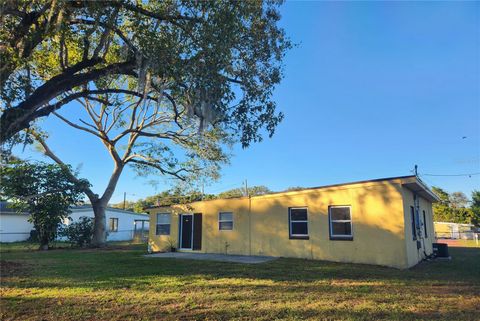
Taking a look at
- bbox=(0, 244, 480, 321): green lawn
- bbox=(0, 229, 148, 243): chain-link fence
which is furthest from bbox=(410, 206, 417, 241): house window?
bbox=(0, 229, 148, 243): chain-link fence

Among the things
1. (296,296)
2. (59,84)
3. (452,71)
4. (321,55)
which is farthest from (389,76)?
(59,84)

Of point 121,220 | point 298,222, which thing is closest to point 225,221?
point 298,222

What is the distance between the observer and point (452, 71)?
45.8 feet

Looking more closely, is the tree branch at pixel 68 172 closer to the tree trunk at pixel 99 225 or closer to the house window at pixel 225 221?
the tree trunk at pixel 99 225

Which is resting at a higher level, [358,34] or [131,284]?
[358,34]

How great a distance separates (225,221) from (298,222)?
3.85 meters

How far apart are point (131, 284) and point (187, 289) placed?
1.52 metres

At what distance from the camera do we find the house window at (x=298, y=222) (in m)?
13.7

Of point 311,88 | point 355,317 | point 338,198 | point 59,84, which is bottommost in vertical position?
point 355,317

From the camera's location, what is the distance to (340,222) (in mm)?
12867

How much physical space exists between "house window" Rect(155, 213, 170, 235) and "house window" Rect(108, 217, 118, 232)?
17.2m

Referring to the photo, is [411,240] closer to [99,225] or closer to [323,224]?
[323,224]

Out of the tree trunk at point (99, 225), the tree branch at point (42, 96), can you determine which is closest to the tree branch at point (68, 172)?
the tree trunk at point (99, 225)

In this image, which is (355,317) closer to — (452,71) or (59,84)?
(59,84)
